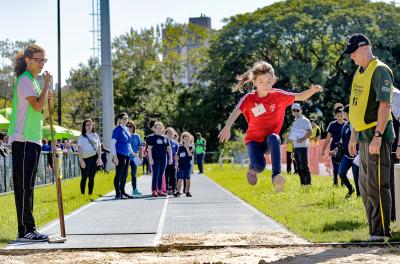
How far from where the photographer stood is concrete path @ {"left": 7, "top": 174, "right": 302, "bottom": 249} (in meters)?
9.57

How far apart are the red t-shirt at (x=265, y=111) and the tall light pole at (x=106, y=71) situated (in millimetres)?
32714

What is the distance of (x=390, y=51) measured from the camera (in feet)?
175

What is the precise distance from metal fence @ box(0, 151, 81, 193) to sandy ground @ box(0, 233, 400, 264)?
41.0 ft

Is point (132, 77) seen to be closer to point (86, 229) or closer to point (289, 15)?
point (289, 15)

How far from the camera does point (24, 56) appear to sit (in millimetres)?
9875

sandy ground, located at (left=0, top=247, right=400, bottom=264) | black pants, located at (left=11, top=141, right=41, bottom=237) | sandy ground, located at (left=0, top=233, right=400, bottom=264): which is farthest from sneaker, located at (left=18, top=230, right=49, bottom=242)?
sandy ground, located at (left=0, top=247, right=400, bottom=264)

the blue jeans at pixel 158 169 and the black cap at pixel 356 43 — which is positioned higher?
the black cap at pixel 356 43

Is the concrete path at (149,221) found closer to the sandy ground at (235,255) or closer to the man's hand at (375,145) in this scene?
the sandy ground at (235,255)

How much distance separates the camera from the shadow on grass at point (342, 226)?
10.1 metres

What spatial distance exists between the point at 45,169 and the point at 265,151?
18451 mm

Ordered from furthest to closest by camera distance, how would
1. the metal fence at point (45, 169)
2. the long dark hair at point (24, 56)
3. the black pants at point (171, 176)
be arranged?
1. the metal fence at point (45, 169)
2. the black pants at point (171, 176)
3. the long dark hair at point (24, 56)

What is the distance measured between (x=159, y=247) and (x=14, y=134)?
2488 mm

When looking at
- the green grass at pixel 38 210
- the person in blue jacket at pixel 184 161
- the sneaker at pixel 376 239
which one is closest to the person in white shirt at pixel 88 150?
the green grass at pixel 38 210

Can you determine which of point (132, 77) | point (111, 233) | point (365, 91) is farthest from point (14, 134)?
point (132, 77)
